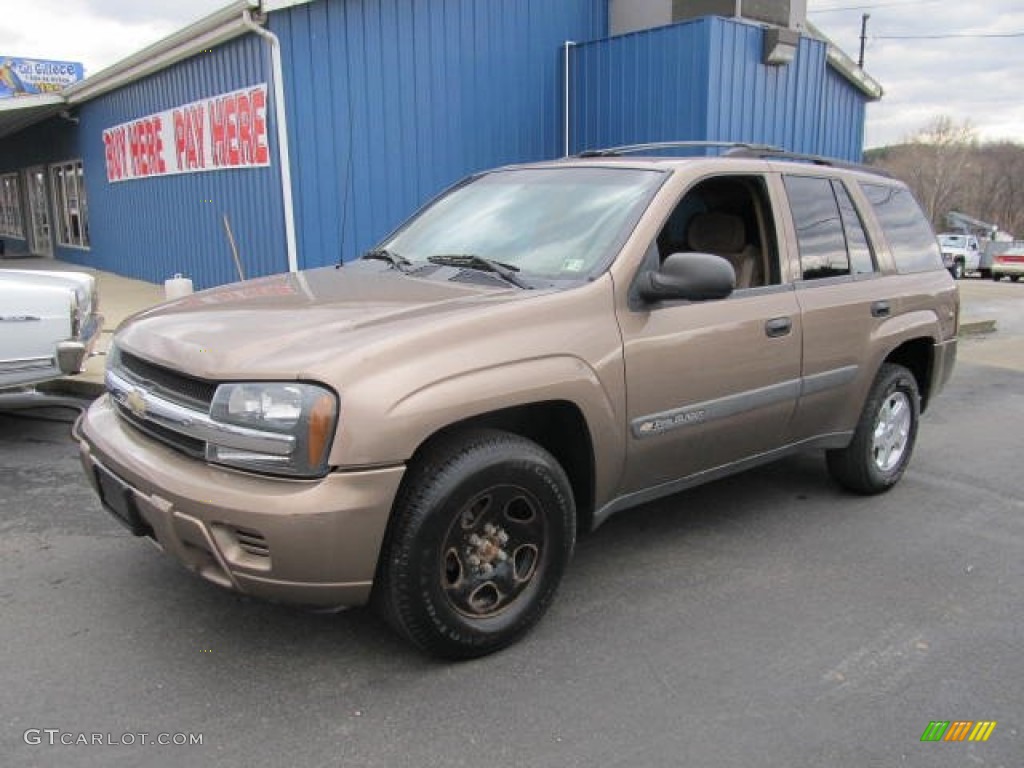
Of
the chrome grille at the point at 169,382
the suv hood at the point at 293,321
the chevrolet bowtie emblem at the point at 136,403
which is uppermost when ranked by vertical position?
the suv hood at the point at 293,321

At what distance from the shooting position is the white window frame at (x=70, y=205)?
18.9m

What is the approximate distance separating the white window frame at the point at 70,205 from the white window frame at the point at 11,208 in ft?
12.0

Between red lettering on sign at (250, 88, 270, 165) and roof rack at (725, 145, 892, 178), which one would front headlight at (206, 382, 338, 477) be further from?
red lettering on sign at (250, 88, 270, 165)

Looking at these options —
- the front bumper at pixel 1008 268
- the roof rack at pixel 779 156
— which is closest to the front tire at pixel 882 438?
the roof rack at pixel 779 156

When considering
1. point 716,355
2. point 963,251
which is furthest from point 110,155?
point 963,251

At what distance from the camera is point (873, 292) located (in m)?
4.53

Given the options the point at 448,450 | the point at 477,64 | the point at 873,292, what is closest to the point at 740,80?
the point at 477,64

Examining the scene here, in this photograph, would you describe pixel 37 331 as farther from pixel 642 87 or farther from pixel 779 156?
pixel 642 87

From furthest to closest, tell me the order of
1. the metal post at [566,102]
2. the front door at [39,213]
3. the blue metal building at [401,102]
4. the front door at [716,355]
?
the front door at [39,213] → the metal post at [566,102] → the blue metal building at [401,102] → the front door at [716,355]

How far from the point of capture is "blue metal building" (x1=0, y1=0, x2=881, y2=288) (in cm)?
1026

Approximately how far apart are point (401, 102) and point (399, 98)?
0.18 ft

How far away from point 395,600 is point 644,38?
1005 centimetres

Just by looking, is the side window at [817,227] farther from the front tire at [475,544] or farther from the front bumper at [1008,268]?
the front bumper at [1008,268]

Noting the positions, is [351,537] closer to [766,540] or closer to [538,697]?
[538,697]
